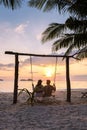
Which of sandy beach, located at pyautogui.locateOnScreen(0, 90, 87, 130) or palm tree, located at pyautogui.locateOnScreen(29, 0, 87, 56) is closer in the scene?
sandy beach, located at pyautogui.locateOnScreen(0, 90, 87, 130)

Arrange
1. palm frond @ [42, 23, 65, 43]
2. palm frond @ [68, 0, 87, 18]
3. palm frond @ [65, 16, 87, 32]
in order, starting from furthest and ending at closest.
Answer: palm frond @ [42, 23, 65, 43] → palm frond @ [65, 16, 87, 32] → palm frond @ [68, 0, 87, 18]

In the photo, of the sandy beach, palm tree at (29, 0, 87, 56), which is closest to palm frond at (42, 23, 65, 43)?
palm tree at (29, 0, 87, 56)

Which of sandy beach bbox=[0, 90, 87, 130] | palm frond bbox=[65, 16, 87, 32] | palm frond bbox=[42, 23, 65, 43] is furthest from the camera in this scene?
palm frond bbox=[42, 23, 65, 43]

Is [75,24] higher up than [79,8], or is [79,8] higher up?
[79,8]

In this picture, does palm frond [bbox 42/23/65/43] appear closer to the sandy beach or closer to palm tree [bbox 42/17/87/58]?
palm tree [bbox 42/17/87/58]

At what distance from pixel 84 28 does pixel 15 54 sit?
497 centimetres

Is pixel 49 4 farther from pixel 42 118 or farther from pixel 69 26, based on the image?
pixel 42 118

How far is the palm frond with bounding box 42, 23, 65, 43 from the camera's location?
22267mm

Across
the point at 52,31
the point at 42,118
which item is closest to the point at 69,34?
the point at 52,31

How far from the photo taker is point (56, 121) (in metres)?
11.4

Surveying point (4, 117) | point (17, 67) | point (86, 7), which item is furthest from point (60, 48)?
point (4, 117)

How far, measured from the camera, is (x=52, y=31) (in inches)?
894

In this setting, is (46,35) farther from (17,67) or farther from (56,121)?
(56,121)

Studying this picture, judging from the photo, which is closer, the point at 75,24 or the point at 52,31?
the point at 75,24
